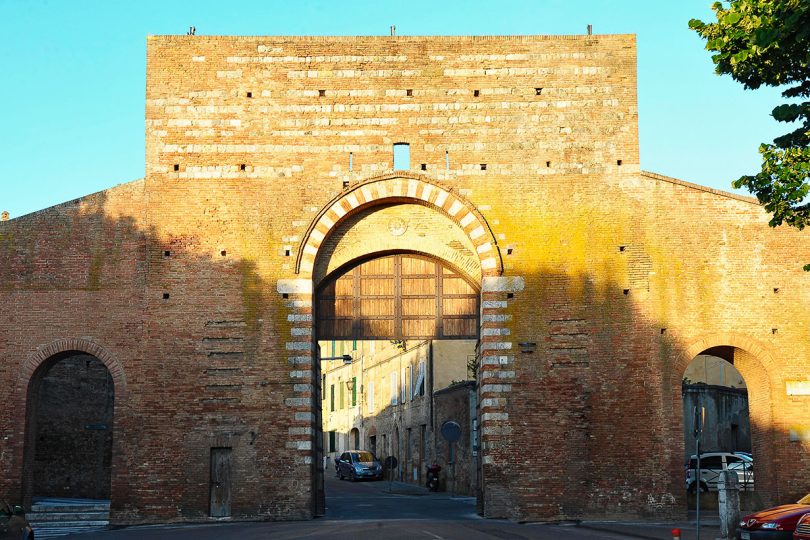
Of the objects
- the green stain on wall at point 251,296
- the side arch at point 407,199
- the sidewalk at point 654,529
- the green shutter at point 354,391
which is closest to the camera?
the sidewalk at point 654,529

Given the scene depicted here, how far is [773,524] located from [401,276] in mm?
9472

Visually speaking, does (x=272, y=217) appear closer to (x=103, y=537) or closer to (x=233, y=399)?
(x=233, y=399)

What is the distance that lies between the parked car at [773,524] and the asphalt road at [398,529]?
1.69 metres

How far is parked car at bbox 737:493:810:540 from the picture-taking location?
1408 cm

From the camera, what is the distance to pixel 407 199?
2077 cm

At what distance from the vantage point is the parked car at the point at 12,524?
12.4 m

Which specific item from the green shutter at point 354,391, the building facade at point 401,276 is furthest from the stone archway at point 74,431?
the green shutter at point 354,391

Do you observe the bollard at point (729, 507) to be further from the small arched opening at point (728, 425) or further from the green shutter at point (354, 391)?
the green shutter at point (354, 391)

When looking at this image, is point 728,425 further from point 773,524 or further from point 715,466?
point 773,524

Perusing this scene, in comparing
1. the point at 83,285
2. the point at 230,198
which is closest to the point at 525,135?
the point at 230,198

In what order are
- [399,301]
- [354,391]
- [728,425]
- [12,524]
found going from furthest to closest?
[354,391] < [728,425] < [399,301] < [12,524]

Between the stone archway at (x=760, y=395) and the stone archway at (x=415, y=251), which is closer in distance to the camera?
the stone archway at (x=760, y=395)

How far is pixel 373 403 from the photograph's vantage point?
45.7 meters

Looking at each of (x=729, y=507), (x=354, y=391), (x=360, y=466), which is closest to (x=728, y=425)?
(x=360, y=466)
